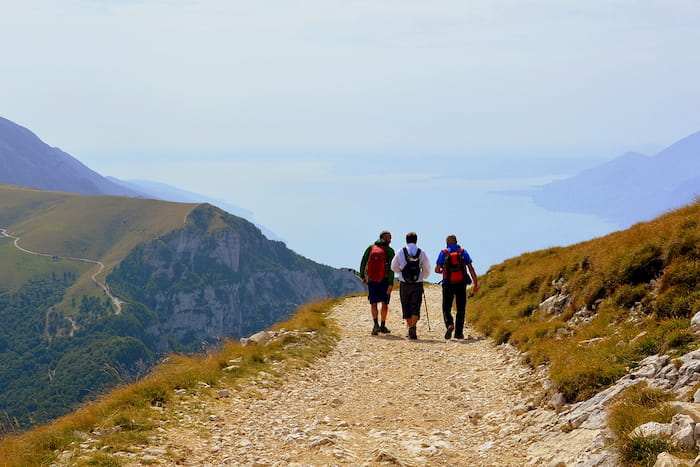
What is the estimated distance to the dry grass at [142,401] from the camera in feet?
27.1

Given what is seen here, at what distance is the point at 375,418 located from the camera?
10273mm

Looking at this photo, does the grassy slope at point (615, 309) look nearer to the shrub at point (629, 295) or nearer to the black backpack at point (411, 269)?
the shrub at point (629, 295)

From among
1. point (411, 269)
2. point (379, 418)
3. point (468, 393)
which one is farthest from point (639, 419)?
point (411, 269)

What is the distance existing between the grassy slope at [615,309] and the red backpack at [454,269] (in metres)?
1.91

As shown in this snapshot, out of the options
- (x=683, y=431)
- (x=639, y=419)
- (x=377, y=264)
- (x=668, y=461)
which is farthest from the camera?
(x=377, y=264)

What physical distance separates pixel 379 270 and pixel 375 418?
894 cm

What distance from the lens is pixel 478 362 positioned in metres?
14.4

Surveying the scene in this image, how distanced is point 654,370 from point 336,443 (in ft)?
16.4

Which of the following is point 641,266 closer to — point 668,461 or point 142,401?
point 668,461

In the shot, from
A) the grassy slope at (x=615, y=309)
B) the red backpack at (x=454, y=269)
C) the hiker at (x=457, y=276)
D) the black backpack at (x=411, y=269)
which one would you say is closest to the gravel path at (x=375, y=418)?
the grassy slope at (x=615, y=309)

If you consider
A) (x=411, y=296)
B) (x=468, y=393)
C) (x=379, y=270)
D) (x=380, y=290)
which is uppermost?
(x=379, y=270)

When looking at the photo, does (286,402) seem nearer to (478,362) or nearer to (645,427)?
(478,362)

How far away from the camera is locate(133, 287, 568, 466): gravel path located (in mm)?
8195

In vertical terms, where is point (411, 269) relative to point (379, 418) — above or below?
above
